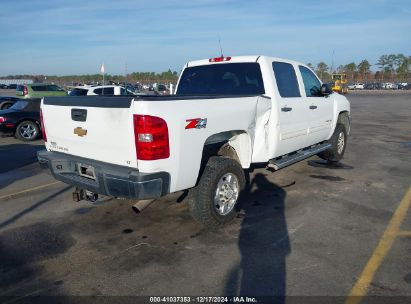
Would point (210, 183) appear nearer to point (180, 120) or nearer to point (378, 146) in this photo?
point (180, 120)

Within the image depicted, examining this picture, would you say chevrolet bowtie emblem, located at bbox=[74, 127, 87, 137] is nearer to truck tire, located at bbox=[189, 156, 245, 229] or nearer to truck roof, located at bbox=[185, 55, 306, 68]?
truck tire, located at bbox=[189, 156, 245, 229]

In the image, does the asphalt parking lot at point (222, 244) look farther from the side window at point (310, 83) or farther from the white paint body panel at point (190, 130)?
the side window at point (310, 83)

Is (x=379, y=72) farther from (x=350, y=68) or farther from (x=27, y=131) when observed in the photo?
(x=27, y=131)

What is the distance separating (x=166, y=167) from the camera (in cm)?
366

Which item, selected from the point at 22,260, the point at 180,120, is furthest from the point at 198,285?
the point at 22,260

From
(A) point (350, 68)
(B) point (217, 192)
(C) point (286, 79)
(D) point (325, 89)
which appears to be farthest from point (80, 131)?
(A) point (350, 68)

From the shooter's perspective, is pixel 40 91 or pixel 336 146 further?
pixel 40 91

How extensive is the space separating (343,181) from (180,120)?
13.6 ft

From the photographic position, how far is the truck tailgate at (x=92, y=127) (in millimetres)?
3617

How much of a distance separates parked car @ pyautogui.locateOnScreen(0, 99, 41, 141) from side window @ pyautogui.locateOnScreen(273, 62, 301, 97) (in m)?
9.13

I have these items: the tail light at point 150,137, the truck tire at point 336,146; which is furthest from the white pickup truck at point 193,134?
the truck tire at point 336,146

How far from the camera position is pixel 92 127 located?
395 cm

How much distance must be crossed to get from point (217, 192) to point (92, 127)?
167cm

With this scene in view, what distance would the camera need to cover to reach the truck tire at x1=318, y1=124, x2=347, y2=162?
775 cm
